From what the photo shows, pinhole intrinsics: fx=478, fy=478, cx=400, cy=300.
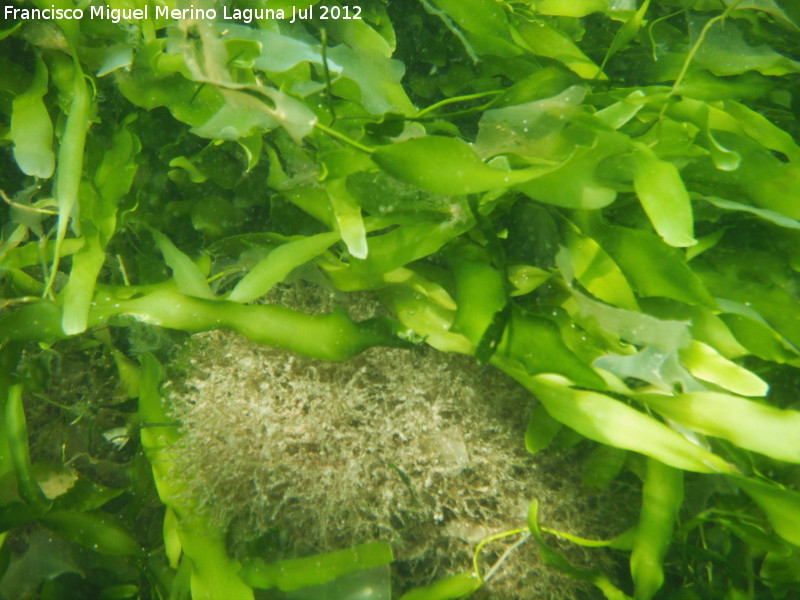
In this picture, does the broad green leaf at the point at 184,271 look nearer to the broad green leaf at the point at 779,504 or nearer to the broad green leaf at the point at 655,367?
the broad green leaf at the point at 655,367

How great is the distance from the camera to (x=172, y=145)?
137 cm

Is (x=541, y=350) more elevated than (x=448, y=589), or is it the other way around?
(x=541, y=350)

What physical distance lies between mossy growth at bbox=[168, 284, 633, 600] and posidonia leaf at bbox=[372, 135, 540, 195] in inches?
18.2

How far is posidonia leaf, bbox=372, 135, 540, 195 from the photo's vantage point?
3.33 feet

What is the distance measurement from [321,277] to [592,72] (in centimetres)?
97

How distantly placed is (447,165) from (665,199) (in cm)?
48

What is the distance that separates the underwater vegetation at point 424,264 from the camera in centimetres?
109

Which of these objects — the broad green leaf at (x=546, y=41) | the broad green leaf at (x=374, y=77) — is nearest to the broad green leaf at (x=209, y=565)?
the broad green leaf at (x=374, y=77)

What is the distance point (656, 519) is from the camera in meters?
1.24

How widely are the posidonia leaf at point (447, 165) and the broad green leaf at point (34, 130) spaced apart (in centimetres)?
86

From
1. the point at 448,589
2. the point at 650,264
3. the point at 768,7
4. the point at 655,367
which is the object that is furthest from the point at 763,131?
the point at 448,589

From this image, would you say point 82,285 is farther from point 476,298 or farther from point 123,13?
point 476,298

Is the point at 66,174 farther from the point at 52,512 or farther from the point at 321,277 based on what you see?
the point at 52,512

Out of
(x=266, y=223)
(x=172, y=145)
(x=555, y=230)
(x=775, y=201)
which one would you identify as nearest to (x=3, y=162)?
(x=172, y=145)
